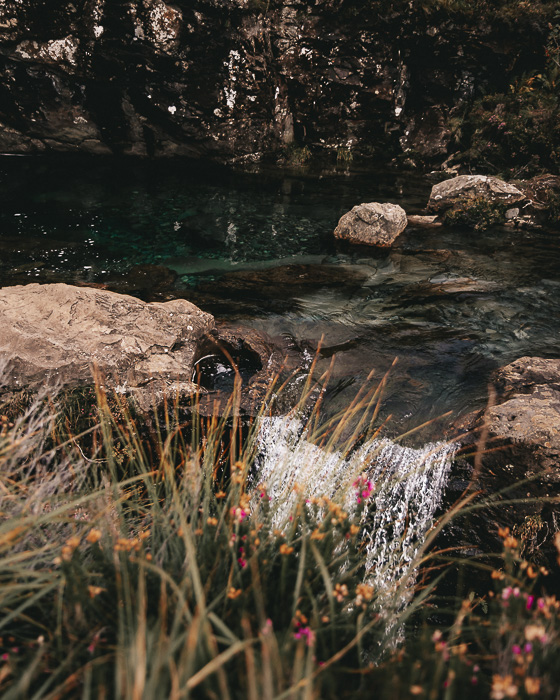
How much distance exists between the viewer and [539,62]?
14.1m

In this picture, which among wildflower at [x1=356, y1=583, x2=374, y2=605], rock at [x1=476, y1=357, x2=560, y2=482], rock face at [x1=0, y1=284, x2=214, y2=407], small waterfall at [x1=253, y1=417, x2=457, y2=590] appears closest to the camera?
wildflower at [x1=356, y1=583, x2=374, y2=605]

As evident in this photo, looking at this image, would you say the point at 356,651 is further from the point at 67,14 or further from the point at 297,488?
the point at 67,14

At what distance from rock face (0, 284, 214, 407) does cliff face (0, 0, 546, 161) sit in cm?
1115

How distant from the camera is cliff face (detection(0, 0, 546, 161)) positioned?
12.2 m

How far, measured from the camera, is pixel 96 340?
4387 mm

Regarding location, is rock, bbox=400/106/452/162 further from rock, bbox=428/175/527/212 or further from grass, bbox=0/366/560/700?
grass, bbox=0/366/560/700

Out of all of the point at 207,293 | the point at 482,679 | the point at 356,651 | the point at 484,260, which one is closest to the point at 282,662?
the point at 356,651

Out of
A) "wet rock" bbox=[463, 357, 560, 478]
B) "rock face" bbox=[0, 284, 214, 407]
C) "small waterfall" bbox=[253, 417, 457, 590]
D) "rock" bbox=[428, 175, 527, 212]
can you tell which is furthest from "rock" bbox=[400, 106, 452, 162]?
"small waterfall" bbox=[253, 417, 457, 590]

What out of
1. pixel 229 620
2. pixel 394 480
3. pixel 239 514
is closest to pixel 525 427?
pixel 394 480

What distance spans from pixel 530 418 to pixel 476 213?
297 inches

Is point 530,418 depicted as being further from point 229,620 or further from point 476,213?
point 476,213

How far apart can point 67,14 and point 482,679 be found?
643 inches

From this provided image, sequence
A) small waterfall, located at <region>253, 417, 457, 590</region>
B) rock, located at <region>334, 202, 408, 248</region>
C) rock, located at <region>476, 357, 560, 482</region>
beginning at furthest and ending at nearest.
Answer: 1. rock, located at <region>334, 202, 408, 248</region>
2. rock, located at <region>476, 357, 560, 482</region>
3. small waterfall, located at <region>253, 417, 457, 590</region>

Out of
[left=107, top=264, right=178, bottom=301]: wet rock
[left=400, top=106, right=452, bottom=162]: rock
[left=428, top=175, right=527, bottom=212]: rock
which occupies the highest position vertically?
[left=400, top=106, right=452, bottom=162]: rock
